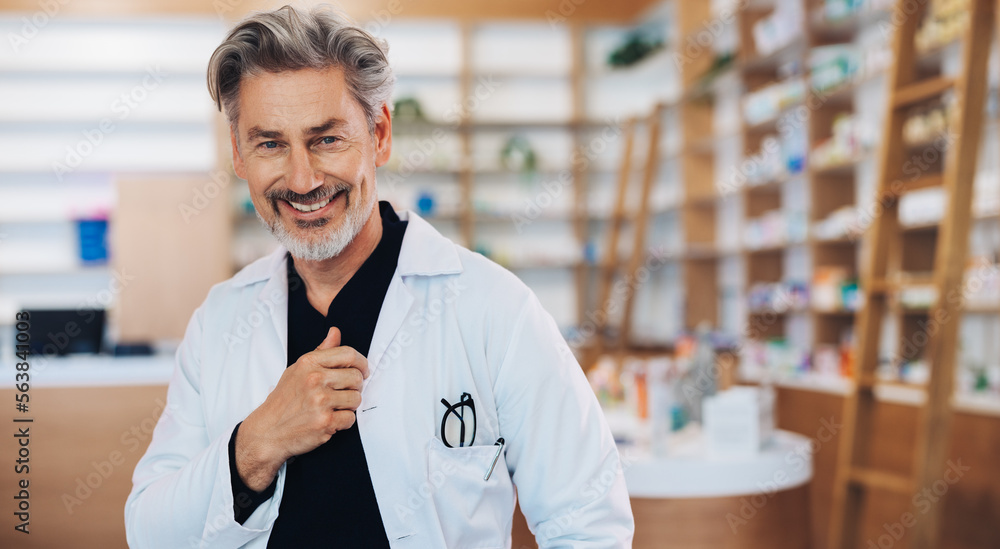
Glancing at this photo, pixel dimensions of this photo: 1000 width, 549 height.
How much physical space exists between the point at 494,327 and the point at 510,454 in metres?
0.18

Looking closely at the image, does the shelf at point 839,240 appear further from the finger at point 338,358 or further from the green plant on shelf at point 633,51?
the finger at point 338,358

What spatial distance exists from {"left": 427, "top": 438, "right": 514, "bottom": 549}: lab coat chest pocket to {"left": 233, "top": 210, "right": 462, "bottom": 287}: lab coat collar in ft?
0.82

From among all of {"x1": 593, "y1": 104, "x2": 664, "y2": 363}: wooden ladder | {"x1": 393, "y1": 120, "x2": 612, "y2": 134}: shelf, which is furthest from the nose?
{"x1": 393, "y1": 120, "x2": 612, "y2": 134}: shelf

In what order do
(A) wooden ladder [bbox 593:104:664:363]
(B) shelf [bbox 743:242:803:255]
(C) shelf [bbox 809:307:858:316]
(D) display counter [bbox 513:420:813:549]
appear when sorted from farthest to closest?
(A) wooden ladder [bbox 593:104:664:363]
(B) shelf [bbox 743:242:803:255]
(C) shelf [bbox 809:307:858:316]
(D) display counter [bbox 513:420:813:549]

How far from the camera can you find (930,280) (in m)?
3.05

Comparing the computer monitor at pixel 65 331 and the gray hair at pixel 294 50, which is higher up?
the gray hair at pixel 294 50

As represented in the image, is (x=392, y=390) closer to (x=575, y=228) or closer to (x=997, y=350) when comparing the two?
(x=997, y=350)

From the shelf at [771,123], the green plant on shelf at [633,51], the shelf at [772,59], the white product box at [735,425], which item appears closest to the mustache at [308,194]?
the white product box at [735,425]

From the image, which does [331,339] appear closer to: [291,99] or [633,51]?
[291,99]

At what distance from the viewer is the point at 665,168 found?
269 inches

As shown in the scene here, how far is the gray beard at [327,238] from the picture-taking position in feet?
4.03

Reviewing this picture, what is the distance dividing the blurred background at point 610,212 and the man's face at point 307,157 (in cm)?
132

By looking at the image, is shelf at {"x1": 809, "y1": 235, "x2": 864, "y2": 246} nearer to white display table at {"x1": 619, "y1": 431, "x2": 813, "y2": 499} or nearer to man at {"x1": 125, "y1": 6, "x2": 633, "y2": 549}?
white display table at {"x1": 619, "y1": 431, "x2": 813, "y2": 499}

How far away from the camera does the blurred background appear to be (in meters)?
2.68
